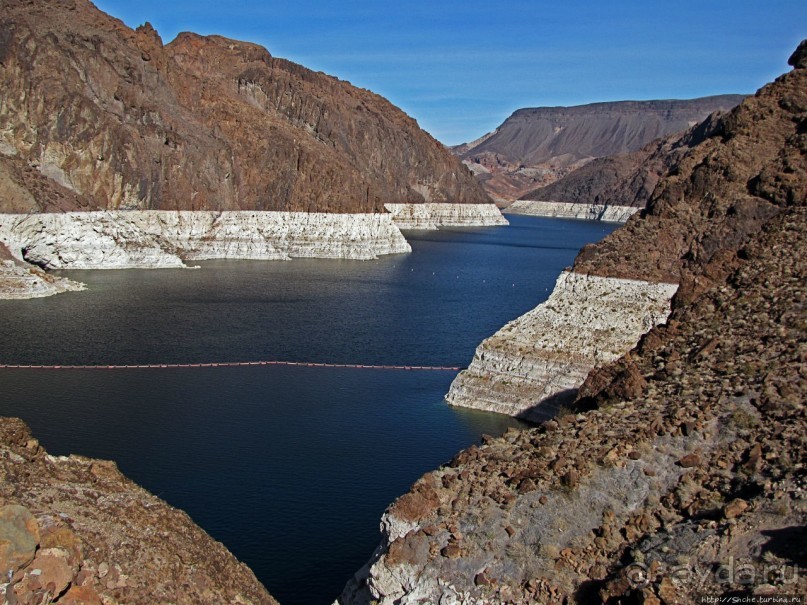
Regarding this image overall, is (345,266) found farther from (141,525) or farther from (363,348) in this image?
(141,525)

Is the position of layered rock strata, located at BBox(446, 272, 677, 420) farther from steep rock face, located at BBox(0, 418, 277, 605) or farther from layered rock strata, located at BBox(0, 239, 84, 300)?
layered rock strata, located at BBox(0, 239, 84, 300)

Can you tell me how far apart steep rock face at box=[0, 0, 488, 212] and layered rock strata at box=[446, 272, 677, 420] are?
66.3 metres

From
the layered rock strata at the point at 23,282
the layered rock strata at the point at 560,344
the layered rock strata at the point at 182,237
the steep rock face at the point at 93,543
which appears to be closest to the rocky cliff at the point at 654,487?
the steep rock face at the point at 93,543

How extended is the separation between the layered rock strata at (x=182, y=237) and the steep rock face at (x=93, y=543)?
76.6m

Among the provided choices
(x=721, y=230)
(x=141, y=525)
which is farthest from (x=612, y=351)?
(x=141, y=525)

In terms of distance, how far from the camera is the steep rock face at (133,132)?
105m

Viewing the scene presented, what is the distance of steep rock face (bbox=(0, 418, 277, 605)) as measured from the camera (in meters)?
14.3

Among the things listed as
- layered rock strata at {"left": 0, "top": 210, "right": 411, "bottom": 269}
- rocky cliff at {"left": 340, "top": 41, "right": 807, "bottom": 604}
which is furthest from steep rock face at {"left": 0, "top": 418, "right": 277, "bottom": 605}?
layered rock strata at {"left": 0, "top": 210, "right": 411, "bottom": 269}

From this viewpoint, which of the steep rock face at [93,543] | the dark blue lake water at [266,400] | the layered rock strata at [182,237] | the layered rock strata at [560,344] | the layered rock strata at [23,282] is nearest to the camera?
the steep rock face at [93,543]

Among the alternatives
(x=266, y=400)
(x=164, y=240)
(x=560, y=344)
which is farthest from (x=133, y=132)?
(x=560, y=344)

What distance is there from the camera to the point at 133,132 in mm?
115875

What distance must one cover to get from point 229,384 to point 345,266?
67906mm

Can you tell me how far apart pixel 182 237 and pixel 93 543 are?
10446 centimetres

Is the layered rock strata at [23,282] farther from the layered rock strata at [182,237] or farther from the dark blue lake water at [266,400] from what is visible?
the layered rock strata at [182,237]
